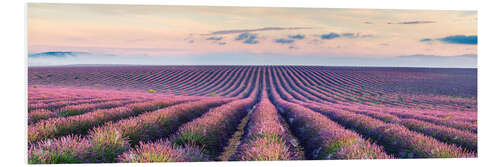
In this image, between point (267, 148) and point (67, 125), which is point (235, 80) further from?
point (267, 148)

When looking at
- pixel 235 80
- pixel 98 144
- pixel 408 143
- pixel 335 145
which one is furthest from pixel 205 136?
pixel 235 80

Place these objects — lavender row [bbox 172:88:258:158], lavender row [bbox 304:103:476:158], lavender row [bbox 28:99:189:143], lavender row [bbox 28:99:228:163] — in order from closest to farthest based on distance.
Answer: lavender row [bbox 28:99:228:163]
lavender row [bbox 28:99:189:143]
lavender row [bbox 304:103:476:158]
lavender row [bbox 172:88:258:158]

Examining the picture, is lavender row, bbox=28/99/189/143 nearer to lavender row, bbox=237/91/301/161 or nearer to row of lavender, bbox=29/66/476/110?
lavender row, bbox=237/91/301/161

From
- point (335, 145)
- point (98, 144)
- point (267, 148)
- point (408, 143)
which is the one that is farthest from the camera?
point (408, 143)

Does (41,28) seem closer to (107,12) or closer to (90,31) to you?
(90,31)

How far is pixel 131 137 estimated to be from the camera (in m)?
4.78

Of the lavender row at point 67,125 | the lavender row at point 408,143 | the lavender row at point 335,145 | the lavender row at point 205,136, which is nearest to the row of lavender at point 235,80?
→ the lavender row at point 67,125

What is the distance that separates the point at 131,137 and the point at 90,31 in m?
2.73

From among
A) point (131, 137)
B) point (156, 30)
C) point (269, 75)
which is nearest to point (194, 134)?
point (131, 137)

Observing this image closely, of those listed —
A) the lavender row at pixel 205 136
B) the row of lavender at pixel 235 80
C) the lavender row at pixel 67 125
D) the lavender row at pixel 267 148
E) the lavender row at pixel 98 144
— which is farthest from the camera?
the row of lavender at pixel 235 80

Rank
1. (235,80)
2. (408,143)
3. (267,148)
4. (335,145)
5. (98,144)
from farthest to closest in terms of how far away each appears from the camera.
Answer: (235,80) → (408,143) → (335,145) → (267,148) → (98,144)

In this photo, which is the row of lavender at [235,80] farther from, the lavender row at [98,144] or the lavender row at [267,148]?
the lavender row at [267,148]

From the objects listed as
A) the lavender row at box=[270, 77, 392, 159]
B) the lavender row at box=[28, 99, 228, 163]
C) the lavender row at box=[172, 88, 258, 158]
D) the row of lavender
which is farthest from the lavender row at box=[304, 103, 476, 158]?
the row of lavender

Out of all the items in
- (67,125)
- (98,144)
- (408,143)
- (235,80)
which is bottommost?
(408,143)
